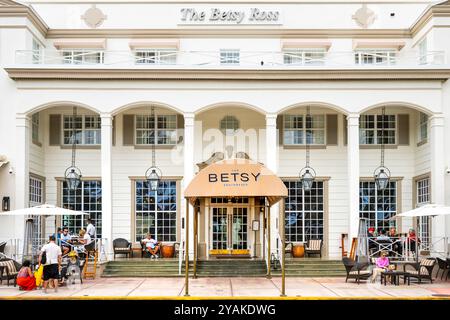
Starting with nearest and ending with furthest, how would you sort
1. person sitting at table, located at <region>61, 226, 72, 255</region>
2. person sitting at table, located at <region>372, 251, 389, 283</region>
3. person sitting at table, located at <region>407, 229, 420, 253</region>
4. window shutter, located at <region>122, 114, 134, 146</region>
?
1. person sitting at table, located at <region>372, 251, 389, 283</region>
2. person sitting at table, located at <region>61, 226, 72, 255</region>
3. person sitting at table, located at <region>407, 229, 420, 253</region>
4. window shutter, located at <region>122, 114, 134, 146</region>

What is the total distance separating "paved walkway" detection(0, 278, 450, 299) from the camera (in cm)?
2138

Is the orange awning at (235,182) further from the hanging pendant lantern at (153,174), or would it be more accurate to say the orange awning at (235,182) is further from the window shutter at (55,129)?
the window shutter at (55,129)

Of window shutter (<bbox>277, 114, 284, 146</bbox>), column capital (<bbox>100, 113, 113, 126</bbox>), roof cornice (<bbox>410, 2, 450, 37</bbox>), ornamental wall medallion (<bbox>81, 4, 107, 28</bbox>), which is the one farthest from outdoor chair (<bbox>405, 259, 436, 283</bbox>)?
ornamental wall medallion (<bbox>81, 4, 107, 28</bbox>)

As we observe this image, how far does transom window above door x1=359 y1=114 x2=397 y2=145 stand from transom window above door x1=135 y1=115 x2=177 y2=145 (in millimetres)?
7982

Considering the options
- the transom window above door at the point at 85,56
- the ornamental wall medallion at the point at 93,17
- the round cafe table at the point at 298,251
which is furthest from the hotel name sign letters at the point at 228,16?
the round cafe table at the point at 298,251

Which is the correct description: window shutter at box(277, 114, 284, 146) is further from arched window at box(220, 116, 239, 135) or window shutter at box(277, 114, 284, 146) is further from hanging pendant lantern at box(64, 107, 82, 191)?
hanging pendant lantern at box(64, 107, 82, 191)

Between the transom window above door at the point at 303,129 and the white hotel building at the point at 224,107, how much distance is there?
60mm

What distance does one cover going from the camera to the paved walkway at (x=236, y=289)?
2138 cm

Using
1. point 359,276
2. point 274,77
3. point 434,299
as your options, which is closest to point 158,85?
point 274,77

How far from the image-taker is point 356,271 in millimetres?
24922

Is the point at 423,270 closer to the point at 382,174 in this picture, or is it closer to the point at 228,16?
the point at 382,174

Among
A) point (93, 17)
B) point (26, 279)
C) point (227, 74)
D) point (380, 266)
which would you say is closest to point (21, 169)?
point (26, 279)
